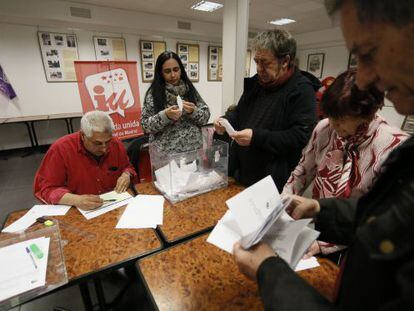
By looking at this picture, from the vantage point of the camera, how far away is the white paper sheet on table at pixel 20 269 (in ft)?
2.57

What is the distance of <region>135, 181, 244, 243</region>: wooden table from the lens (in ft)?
3.56

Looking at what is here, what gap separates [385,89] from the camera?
17.3 inches

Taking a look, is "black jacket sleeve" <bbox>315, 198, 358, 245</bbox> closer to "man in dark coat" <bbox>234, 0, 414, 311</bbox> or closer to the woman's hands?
"man in dark coat" <bbox>234, 0, 414, 311</bbox>

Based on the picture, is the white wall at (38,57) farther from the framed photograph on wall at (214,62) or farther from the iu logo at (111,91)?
the iu logo at (111,91)

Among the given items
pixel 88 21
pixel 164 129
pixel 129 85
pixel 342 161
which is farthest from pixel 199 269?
pixel 88 21

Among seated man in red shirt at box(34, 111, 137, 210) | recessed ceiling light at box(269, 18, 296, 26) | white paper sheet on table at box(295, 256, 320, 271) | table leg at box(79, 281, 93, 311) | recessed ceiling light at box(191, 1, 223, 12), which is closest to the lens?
white paper sheet on table at box(295, 256, 320, 271)

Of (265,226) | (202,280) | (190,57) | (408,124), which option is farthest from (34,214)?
(408,124)

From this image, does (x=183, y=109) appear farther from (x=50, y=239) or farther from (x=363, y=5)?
(x=363, y=5)

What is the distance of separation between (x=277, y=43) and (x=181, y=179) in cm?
92

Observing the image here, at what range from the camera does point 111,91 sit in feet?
12.2

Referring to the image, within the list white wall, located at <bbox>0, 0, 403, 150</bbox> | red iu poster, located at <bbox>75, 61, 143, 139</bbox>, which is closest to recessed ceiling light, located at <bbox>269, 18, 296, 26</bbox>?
white wall, located at <bbox>0, 0, 403, 150</bbox>

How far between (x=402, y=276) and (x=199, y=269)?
67 cm

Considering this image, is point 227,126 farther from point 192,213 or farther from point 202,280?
point 202,280

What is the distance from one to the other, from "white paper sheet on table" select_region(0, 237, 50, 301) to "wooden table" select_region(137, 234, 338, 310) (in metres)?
0.35
